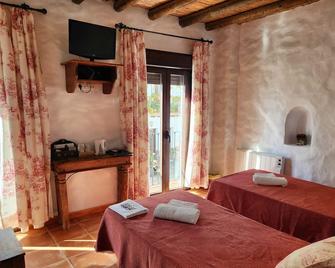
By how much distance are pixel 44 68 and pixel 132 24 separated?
1.25m

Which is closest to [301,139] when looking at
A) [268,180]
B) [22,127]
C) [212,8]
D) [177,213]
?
[268,180]

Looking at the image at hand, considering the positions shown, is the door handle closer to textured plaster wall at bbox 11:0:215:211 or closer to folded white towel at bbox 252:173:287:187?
textured plaster wall at bbox 11:0:215:211

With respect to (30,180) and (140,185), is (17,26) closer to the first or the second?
(30,180)

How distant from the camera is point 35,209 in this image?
2.76m

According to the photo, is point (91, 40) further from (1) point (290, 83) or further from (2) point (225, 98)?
(1) point (290, 83)

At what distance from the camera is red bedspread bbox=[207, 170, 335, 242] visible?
80.9 inches

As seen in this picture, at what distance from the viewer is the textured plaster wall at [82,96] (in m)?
2.83

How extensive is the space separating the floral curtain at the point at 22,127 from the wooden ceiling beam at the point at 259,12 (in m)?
2.53

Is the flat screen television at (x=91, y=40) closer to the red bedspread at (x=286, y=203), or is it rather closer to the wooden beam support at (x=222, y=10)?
the wooden beam support at (x=222, y=10)

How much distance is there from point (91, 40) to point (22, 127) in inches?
47.0

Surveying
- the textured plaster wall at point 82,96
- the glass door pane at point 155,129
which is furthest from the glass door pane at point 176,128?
the textured plaster wall at point 82,96

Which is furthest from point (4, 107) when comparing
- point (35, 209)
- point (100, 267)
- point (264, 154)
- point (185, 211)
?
point (264, 154)

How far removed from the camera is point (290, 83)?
346 centimetres

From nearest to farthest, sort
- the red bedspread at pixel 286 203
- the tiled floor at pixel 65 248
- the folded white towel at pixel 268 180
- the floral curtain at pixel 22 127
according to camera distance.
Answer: the red bedspread at pixel 286 203
the tiled floor at pixel 65 248
the floral curtain at pixel 22 127
the folded white towel at pixel 268 180
